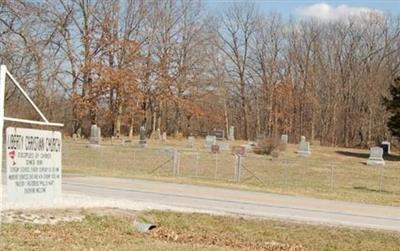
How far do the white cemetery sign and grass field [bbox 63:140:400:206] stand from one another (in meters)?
16.0

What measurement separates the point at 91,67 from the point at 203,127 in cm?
2134

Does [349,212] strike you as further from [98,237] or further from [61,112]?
[61,112]

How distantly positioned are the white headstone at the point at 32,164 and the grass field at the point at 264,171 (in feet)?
52.5

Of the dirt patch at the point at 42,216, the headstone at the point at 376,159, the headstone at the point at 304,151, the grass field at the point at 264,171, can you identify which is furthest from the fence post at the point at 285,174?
the dirt patch at the point at 42,216

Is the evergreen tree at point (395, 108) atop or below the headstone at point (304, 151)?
atop

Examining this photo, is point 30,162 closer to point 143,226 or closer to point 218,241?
point 218,241

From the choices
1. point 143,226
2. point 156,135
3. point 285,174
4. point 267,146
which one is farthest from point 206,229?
point 156,135

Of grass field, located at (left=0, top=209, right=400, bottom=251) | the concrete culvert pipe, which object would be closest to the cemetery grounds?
grass field, located at (left=0, top=209, right=400, bottom=251)

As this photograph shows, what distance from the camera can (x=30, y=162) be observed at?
7.06 metres

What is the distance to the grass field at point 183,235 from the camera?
10047mm

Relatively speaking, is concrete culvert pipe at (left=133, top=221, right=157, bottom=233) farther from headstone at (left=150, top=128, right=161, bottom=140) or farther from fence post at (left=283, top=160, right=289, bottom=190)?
headstone at (left=150, top=128, right=161, bottom=140)

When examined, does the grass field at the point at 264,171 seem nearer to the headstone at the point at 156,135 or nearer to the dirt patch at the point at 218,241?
the dirt patch at the point at 218,241

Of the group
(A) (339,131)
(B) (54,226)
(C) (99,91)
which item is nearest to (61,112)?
(C) (99,91)

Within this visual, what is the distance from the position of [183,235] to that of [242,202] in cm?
729
